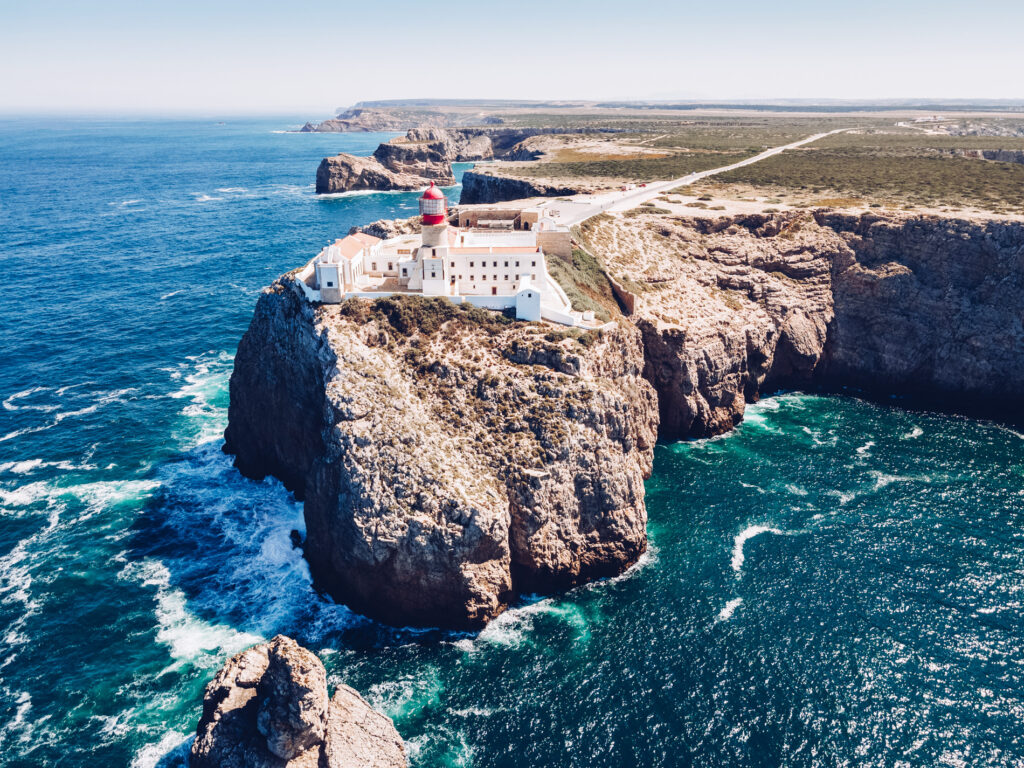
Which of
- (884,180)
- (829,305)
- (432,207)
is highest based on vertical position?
(884,180)

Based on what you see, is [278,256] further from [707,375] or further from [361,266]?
[707,375]

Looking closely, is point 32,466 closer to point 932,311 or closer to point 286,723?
point 286,723

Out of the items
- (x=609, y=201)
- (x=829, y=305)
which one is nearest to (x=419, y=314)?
(x=609, y=201)

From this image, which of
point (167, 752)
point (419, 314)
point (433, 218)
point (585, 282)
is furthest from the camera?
point (585, 282)

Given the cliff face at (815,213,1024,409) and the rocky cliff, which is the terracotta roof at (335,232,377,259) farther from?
the cliff face at (815,213,1024,409)

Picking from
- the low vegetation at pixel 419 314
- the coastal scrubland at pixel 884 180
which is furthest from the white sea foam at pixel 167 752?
the coastal scrubland at pixel 884 180

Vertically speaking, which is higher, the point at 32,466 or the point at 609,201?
the point at 609,201

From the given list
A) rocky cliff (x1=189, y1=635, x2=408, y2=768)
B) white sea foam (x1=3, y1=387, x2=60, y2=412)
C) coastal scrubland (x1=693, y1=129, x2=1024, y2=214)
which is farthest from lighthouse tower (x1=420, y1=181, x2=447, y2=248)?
coastal scrubland (x1=693, y1=129, x2=1024, y2=214)

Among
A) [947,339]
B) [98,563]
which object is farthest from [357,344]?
[947,339]
